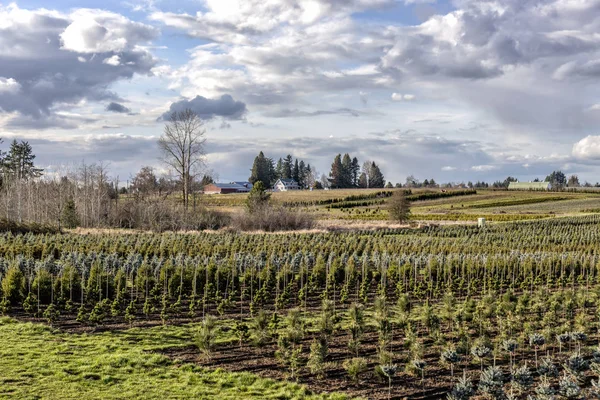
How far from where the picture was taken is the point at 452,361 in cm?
1043

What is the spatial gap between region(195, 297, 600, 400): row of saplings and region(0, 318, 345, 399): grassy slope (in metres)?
1.00

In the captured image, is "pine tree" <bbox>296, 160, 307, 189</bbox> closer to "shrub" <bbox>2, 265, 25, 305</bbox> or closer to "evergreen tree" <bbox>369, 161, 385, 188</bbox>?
"evergreen tree" <bbox>369, 161, 385, 188</bbox>

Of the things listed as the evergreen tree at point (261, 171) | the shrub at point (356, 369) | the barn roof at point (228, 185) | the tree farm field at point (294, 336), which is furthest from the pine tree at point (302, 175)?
the shrub at point (356, 369)

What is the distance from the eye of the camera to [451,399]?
869cm

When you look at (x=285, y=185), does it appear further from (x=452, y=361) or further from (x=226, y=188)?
(x=452, y=361)

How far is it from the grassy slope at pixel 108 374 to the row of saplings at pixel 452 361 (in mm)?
1001

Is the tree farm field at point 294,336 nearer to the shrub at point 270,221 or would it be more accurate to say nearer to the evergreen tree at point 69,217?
A: the shrub at point 270,221

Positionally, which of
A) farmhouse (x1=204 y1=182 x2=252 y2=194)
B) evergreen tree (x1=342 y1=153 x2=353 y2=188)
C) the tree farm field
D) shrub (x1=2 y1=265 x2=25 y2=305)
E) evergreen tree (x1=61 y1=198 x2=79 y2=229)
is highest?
evergreen tree (x1=342 y1=153 x2=353 y2=188)

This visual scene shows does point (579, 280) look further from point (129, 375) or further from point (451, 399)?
point (129, 375)

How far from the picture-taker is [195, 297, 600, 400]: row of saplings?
937 centimetres

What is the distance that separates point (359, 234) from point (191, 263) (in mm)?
20374

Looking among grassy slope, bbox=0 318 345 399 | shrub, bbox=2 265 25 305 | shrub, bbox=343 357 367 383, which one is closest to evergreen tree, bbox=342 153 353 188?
shrub, bbox=2 265 25 305

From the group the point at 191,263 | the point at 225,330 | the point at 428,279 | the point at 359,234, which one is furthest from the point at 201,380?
the point at 359,234

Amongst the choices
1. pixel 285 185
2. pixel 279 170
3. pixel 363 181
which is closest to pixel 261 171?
pixel 285 185
